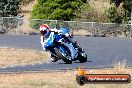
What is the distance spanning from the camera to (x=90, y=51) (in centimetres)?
3166

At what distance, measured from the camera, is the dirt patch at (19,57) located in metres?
25.9

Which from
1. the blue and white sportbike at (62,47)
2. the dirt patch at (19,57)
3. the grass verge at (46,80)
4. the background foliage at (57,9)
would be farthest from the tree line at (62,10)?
the blue and white sportbike at (62,47)

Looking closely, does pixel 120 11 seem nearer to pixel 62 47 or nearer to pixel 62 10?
pixel 62 10

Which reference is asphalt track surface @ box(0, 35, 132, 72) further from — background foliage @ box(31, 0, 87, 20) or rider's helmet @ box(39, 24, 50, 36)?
background foliage @ box(31, 0, 87, 20)

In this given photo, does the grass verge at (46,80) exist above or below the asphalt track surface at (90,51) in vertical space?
above

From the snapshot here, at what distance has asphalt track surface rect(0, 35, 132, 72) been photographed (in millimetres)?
22297

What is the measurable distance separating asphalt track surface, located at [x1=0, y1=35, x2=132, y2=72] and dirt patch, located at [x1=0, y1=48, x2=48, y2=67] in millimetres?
1719

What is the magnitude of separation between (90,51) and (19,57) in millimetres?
5371

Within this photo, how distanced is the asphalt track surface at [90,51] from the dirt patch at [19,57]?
1.72 metres

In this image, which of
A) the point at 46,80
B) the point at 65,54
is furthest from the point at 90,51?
the point at 46,80

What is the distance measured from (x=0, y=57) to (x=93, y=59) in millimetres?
4834

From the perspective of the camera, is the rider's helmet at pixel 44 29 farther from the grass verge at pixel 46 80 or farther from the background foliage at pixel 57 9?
the background foliage at pixel 57 9

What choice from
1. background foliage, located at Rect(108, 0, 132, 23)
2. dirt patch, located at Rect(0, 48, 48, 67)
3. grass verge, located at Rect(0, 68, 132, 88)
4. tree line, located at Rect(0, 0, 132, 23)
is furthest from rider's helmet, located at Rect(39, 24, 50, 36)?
tree line, located at Rect(0, 0, 132, 23)

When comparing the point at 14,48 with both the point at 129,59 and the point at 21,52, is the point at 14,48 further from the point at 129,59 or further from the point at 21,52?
the point at 129,59
